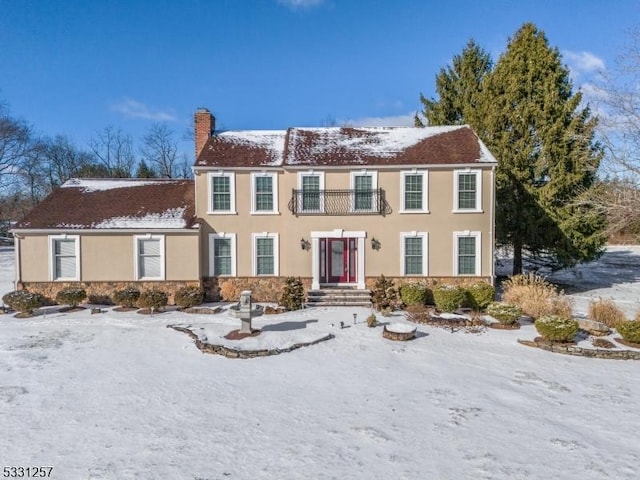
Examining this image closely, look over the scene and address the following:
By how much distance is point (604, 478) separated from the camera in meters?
5.00

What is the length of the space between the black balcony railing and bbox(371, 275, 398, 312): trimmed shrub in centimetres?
306

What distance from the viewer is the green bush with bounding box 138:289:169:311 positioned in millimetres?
13867

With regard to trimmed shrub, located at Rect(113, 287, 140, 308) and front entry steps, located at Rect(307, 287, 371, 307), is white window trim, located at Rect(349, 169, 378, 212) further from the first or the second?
trimmed shrub, located at Rect(113, 287, 140, 308)

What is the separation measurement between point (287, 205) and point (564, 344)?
Answer: 11.1 m

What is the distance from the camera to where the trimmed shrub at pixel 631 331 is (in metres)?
10.3

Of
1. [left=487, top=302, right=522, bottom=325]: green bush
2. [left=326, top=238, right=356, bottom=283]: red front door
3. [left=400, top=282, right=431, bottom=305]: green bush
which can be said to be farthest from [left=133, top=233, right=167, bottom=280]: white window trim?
[left=487, top=302, right=522, bottom=325]: green bush

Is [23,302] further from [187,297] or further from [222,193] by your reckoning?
[222,193]

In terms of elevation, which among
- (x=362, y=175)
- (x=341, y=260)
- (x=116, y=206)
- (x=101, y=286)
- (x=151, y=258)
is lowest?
(x=101, y=286)

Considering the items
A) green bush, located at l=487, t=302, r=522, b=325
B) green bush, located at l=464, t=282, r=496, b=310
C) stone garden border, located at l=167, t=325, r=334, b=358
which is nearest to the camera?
stone garden border, located at l=167, t=325, r=334, b=358

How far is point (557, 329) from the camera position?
10125 mm

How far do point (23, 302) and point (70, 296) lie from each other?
1.45 m

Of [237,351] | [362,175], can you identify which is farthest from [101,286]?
[362,175]

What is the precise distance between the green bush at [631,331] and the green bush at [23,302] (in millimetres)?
19810

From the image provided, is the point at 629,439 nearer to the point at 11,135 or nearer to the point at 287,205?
the point at 287,205
